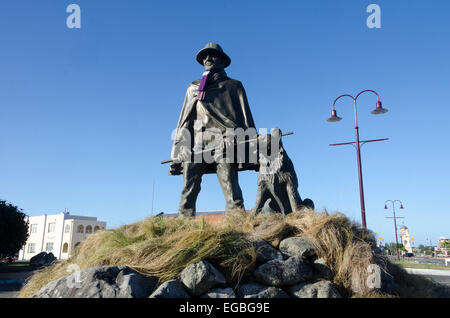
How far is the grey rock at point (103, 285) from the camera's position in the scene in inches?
115

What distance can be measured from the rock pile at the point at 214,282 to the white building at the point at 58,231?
4096 cm

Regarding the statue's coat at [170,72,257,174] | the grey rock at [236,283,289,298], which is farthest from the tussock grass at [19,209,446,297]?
the statue's coat at [170,72,257,174]

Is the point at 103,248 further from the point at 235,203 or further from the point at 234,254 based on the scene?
the point at 235,203

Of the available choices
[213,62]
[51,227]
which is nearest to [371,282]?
[213,62]

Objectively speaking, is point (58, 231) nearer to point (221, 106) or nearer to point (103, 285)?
point (221, 106)

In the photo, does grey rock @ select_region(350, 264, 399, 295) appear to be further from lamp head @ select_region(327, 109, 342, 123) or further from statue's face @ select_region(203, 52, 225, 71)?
lamp head @ select_region(327, 109, 342, 123)

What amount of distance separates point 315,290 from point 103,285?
2.04 metres

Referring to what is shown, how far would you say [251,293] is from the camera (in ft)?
10.9

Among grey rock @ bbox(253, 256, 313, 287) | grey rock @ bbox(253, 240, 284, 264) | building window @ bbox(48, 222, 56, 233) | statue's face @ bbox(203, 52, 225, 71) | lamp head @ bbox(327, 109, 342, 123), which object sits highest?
lamp head @ bbox(327, 109, 342, 123)

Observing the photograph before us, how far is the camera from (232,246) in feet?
12.1

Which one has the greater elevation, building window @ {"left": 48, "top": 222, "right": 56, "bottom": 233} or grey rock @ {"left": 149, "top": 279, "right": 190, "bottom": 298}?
building window @ {"left": 48, "top": 222, "right": 56, "bottom": 233}

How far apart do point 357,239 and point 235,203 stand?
236cm

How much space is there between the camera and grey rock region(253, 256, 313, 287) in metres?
3.48

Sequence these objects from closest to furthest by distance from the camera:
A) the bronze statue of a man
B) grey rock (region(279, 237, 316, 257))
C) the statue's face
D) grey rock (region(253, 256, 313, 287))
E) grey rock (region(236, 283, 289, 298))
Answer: grey rock (region(236, 283, 289, 298)) < grey rock (region(253, 256, 313, 287)) < grey rock (region(279, 237, 316, 257)) < the bronze statue of a man < the statue's face
